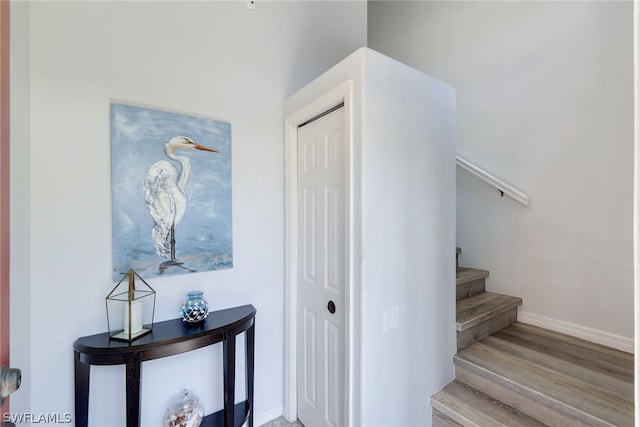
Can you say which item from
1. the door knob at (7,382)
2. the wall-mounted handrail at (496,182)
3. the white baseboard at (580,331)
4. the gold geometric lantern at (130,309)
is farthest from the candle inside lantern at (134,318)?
the white baseboard at (580,331)

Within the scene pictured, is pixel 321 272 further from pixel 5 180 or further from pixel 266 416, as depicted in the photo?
pixel 5 180

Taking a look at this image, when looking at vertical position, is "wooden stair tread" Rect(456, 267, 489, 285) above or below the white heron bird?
below

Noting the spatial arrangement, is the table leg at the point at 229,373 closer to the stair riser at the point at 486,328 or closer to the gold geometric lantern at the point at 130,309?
the gold geometric lantern at the point at 130,309

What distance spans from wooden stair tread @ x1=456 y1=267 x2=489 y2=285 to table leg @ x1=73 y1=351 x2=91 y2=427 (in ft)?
7.88

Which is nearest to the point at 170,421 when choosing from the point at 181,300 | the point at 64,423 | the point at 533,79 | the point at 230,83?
the point at 64,423

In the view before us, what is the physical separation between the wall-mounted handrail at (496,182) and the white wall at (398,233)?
817 mm

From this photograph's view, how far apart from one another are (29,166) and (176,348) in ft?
3.43

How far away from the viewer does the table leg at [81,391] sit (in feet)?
4.12

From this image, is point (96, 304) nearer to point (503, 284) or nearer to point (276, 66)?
point (276, 66)

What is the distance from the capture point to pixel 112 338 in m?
1.28

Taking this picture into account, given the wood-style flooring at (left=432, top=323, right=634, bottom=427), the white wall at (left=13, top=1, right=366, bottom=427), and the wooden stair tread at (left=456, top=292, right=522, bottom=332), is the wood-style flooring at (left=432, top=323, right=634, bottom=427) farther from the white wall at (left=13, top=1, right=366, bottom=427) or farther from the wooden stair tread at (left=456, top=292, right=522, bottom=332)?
the white wall at (left=13, top=1, right=366, bottom=427)

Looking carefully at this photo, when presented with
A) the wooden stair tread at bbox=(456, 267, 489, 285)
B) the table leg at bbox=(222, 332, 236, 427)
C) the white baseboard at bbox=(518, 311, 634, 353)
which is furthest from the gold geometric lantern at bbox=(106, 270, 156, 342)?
the white baseboard at bbox=(518, 311, 634, 353)

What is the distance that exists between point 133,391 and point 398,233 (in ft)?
4.66

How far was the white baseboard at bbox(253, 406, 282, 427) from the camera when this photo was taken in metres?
1.85
